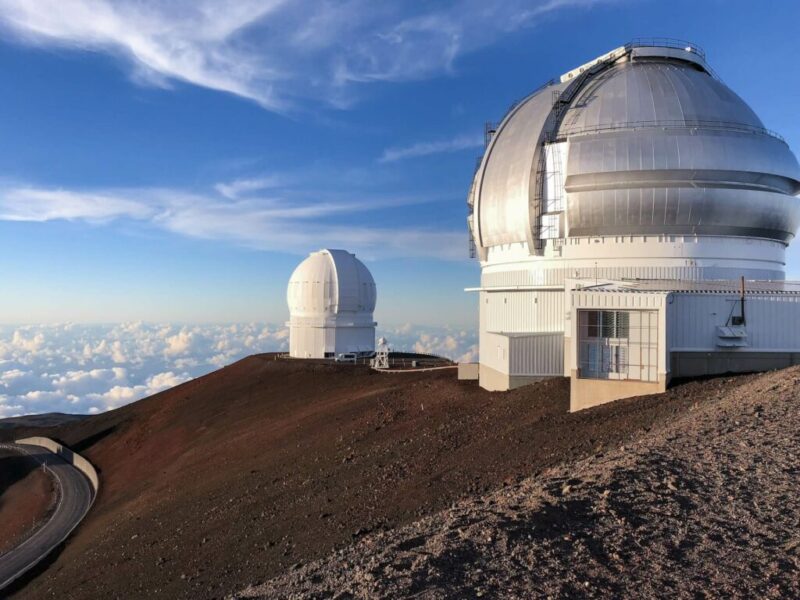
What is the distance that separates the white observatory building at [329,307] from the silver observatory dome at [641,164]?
18.8m

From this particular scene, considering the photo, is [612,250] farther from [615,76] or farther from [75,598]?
[75,598]

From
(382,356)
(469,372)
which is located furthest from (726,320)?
(382,356)

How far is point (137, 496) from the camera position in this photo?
19000 millimetres

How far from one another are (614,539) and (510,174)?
1634 centimetres

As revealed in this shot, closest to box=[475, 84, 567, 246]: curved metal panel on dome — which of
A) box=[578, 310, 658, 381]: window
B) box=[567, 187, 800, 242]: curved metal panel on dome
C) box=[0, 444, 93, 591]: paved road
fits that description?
box=[567, 187, 800, 242]: curved metal panel on dome

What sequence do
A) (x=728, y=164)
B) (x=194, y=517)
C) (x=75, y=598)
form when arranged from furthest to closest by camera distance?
(x=728, y=164), (x=194, y=517), (x=75, y=598)

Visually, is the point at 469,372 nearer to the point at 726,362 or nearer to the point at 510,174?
the point at 510,174

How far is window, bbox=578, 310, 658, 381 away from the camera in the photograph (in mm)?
15031

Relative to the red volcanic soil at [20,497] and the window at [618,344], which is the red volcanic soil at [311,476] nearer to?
the window at [618,344]

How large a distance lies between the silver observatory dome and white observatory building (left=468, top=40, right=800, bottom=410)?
1.8 inches

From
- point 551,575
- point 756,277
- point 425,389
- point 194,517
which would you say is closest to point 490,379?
point 425,389

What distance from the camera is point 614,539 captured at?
611cm

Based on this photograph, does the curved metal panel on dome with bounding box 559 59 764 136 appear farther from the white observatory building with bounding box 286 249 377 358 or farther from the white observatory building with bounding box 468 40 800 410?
the white observatory building with bounding box 286 249 377 358

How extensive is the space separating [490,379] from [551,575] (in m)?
15.0
